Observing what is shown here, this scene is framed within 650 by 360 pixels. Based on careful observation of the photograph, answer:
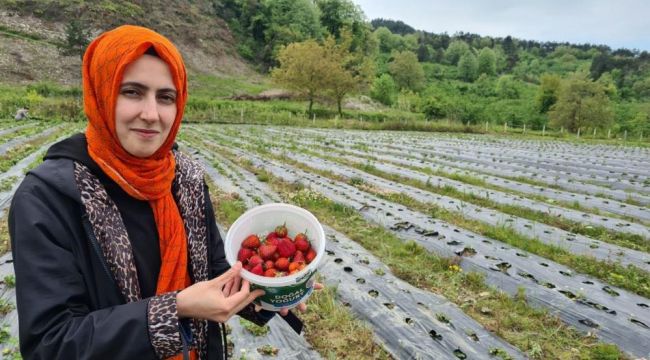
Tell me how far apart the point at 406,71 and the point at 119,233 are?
71335 mm

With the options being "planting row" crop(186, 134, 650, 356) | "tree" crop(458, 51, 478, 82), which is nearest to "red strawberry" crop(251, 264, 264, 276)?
"planting row" crop(186, 134, 650, 356)

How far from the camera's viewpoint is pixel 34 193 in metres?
1.24

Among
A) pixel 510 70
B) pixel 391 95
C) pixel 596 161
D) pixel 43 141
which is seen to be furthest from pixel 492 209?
pixel 510 70

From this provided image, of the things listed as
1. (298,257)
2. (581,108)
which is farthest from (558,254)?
(581,108)

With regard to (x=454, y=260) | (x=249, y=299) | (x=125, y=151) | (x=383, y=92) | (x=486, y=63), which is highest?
(x=486, y=63)

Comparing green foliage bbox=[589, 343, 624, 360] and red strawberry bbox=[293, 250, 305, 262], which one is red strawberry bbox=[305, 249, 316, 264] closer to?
red strawberry bbox=[293, 250, 305, 262]

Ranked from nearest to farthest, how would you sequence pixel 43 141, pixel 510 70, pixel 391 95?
1. pixel 43 141
2. pixel 391 95
3. pixel 510 70

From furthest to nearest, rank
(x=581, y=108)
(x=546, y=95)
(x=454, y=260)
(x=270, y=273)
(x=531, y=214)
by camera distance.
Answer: (x=546, y=95)
(x=581, y=108)
(x=531, y=214)
(x=454, y=260)
(x=270, y=273)

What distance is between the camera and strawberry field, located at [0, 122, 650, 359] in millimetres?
3574

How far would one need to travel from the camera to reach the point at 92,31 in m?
43.5

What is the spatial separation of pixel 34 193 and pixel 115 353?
1.88 feet

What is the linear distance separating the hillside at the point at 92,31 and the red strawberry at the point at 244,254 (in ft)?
134

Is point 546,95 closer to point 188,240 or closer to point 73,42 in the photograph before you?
point 73,42

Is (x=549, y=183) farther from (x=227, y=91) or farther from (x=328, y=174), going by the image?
(x=227, y=91)
